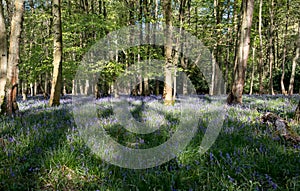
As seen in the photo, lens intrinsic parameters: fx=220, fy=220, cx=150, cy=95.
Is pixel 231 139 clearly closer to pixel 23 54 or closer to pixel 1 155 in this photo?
pixel 1 155

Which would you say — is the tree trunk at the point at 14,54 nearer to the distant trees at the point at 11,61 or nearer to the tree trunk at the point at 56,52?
the distant trees at the point at 11,61

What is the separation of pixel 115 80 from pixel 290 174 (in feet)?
46.6

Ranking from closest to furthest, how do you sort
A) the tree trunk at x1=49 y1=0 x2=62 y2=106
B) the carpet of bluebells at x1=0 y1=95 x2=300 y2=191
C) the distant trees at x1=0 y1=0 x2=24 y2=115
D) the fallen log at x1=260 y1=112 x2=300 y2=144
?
the carpet of bluebells at x1=0 y1=95 x2=300 y2=191 < the fallen log at x1=260 y1=112 x2=300 y2=144 < the distant trees at x1=0 y1=0 x2=24 y2=115 < the tree trunk at x1=49 y1=0 x2=62 y2=106

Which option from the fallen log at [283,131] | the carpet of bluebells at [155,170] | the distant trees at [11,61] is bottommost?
the carpet of bluebells at [155,170]

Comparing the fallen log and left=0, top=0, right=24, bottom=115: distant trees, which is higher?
left=0, top=0, right=24, bottom=115: distant trees

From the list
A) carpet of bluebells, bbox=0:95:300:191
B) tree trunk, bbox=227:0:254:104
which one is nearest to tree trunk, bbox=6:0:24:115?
carpet of bluebells, bbox=0:95:300:191

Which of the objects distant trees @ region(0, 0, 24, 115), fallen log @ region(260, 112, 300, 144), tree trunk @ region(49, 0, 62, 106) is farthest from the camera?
tree trunk @ region(49, 0, 62, 106)

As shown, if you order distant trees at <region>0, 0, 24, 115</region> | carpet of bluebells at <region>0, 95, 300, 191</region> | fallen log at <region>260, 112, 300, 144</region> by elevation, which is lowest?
carpet of bluebells at <region>0, 95, 300, 191</region>

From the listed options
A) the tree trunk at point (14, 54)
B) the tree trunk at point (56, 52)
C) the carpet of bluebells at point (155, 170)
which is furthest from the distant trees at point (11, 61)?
the carpet of bluebells at point (155, 170)

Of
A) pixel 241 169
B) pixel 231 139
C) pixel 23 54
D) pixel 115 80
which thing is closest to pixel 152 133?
pixel 231 139

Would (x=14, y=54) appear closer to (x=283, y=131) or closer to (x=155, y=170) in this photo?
(x=155, y=170)

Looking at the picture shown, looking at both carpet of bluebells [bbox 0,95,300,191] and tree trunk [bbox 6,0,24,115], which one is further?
tree trunk [bbox 6,0,24,115]

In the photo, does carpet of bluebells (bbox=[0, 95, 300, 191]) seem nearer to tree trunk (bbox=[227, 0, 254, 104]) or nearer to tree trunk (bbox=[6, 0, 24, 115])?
tree trunk (bbox=[6, 0, 24, 115])

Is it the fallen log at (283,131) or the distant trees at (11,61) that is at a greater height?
the distant trees at (11,61)
